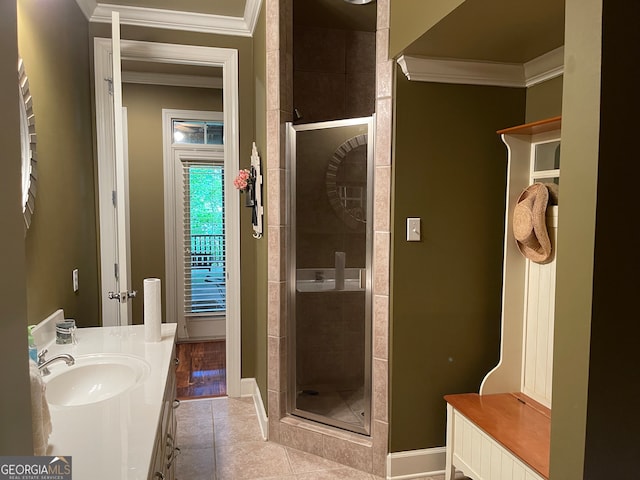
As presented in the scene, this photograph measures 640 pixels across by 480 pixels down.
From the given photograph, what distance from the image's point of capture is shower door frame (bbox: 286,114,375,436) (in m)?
2.36

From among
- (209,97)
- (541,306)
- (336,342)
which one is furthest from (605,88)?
(209,97)

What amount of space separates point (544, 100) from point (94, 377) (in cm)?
242

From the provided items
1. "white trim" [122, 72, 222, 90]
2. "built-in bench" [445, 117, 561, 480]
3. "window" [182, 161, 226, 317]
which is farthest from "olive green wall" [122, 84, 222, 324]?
"built-in bench" [445, 117, 561, 480]

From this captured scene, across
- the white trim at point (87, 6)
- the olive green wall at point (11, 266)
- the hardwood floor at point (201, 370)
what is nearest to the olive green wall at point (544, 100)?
the olive green wall at point (11, 266)

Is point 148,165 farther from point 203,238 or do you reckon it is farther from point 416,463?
point 416,463

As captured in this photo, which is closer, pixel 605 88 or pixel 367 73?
pixel 605 88

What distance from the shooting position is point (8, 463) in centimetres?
55

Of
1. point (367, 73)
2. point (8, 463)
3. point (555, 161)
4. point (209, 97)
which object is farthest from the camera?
point (209, 97)

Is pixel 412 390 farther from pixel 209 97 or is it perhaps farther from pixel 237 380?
→ pixel 209 97

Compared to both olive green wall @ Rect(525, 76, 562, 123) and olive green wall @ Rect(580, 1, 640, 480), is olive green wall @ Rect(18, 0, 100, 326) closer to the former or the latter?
olive green wall @ Rect(580, 1, 640, 480)

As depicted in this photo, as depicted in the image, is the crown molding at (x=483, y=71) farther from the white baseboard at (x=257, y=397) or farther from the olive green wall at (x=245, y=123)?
the white baseboard at (x=257, y=397)

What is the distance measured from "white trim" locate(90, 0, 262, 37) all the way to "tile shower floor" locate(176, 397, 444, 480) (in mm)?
2760

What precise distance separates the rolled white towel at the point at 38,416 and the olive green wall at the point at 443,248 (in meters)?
1.60

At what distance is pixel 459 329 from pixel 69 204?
2.27 m
